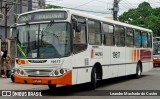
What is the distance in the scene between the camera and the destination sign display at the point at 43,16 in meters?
14.1

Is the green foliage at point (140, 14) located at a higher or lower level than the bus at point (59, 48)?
higher

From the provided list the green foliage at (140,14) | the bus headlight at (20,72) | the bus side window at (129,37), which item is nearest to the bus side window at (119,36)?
the bus side window at (129,37)

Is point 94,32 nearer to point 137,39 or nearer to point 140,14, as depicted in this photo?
point 137,39

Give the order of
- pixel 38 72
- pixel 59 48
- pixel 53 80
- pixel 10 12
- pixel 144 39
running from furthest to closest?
pixel 10 12, pixel 144 39, pixel 38 72, pixel 59 48, pixel 53 80

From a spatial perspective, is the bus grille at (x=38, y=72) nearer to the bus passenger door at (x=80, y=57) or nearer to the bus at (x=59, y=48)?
the bus at (x=59, y=48)

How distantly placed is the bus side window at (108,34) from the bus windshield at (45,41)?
362cm

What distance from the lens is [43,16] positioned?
47.2 ft

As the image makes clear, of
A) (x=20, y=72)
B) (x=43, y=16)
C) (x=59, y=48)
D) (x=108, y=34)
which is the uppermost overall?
(x=43, y=16)

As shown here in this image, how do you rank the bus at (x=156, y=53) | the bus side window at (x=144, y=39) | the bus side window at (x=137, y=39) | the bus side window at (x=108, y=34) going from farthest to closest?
the bus at (x=156, y=53)
the bus side window at (x=144, y=39)
the bus side window at (x=137, y=39)
the bus side window at (x=108, y=34)

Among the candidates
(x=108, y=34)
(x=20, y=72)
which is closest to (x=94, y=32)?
(x=108, y=34)

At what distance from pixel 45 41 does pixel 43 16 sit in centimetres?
101

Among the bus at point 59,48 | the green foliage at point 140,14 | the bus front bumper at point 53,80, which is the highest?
the green foliage at point 140,14

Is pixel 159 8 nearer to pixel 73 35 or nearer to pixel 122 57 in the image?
pixel 122 57

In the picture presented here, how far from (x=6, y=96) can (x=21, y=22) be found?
288 cm
